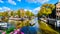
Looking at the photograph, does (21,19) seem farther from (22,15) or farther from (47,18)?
(47,18)

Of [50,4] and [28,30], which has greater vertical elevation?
[50,4]

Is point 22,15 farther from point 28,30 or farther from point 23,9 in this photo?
point 28,30

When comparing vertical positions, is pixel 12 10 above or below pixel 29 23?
above

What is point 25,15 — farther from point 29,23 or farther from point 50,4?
point 50,4

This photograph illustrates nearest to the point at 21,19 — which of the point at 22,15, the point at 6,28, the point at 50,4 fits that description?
the point at 22,15

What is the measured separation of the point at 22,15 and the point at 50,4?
1.54 ft

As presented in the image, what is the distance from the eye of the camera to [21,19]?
2.43m

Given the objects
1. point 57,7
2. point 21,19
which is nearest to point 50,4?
point 57,7

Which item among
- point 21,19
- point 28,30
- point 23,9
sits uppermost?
point 23,9

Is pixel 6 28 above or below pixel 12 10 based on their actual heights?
below

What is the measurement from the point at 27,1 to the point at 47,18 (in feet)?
1.34

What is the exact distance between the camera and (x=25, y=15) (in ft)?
8.00

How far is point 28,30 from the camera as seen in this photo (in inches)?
95.0

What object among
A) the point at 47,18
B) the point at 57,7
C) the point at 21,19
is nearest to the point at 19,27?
the point at 21,19
